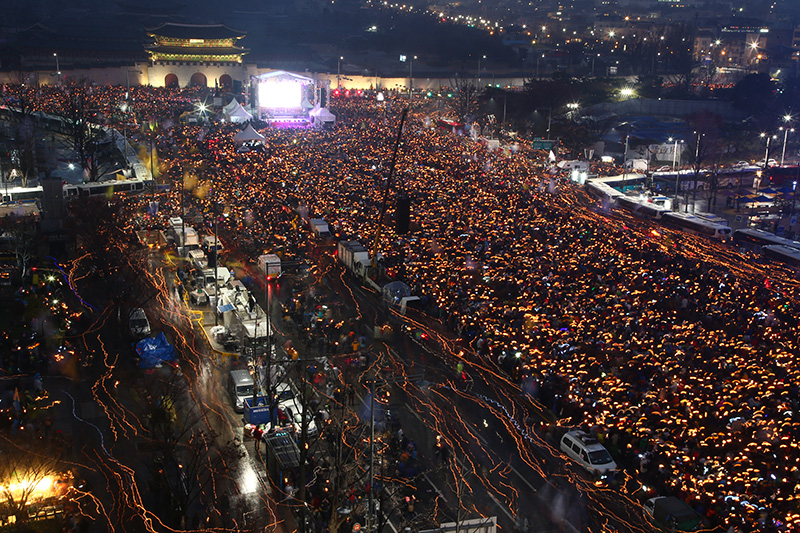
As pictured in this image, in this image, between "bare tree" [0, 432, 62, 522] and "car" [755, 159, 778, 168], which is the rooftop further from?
"bare tree" [0, 432, 62, 522]

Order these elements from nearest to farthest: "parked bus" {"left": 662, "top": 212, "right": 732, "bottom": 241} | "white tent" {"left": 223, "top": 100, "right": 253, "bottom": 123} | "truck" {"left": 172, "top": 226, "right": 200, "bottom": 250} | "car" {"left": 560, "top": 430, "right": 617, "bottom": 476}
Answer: "car" {"left": 560, "top": 430, "right": 617, "bottom": 476}
"truck" {"left": 172, "top": 226, "right": 200, "bottom": 250}
"parked bus" {"left": 662, "top": 212, "right": 732, "bottom": 241}
"white tent" {"left": 223, "top": 100, "right": 253, "bottom": 123}

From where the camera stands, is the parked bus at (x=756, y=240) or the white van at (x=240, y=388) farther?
the parked bus at (x=756, y=240)

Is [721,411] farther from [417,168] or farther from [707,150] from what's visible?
[707,150]

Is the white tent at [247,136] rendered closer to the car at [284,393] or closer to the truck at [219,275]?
the truck at [219,275]

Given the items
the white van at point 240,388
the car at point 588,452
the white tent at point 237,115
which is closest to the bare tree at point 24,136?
the white tent at point 237,115

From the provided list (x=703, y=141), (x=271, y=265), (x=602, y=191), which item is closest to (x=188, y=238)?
(x=271, y=265)

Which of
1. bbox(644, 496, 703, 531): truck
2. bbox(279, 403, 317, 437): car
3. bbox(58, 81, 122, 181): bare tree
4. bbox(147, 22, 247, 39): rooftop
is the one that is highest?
bbox(147, 22, 247, 39): rooftop

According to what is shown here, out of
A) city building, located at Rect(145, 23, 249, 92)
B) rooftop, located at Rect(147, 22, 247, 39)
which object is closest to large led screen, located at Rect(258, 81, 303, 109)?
city building, located at Rect(145, 23, 249, 92)
